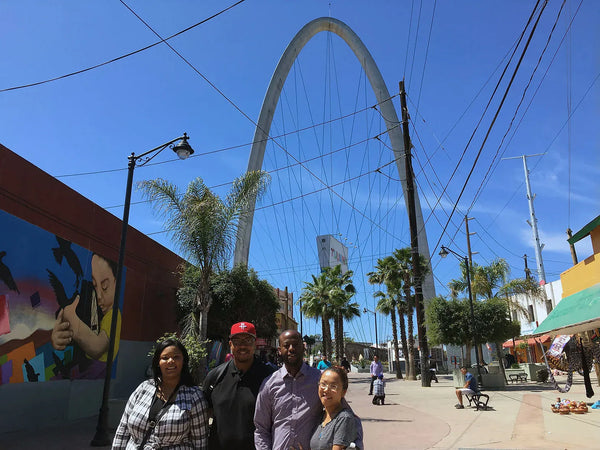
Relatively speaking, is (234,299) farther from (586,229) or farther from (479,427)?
(586,229)

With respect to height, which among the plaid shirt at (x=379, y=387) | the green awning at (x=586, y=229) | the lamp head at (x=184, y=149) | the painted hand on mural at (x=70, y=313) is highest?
the lamp head at (x=184, y=149)

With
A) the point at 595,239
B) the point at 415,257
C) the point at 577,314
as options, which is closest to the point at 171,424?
the point at 577,314

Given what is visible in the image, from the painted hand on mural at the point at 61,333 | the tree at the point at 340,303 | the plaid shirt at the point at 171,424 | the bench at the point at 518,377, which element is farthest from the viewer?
the tree at the point at 340,303

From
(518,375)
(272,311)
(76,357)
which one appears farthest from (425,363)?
(76,357)

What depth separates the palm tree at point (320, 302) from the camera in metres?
39.3

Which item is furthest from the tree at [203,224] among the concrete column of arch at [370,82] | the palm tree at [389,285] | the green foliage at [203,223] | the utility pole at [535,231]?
the utility pole at [535,231]

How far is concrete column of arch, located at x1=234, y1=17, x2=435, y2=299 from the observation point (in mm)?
32438

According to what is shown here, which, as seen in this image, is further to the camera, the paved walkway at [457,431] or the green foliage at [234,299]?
→ the green foliage at [234,299]

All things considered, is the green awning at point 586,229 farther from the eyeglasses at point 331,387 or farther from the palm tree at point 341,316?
the palm tree at point 341,316

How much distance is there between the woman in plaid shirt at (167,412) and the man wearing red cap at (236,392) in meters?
0.09

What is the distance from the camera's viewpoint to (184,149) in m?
10.7

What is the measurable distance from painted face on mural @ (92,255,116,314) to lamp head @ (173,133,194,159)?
15.3ft

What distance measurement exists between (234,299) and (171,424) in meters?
16.1

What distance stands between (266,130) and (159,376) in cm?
3146
